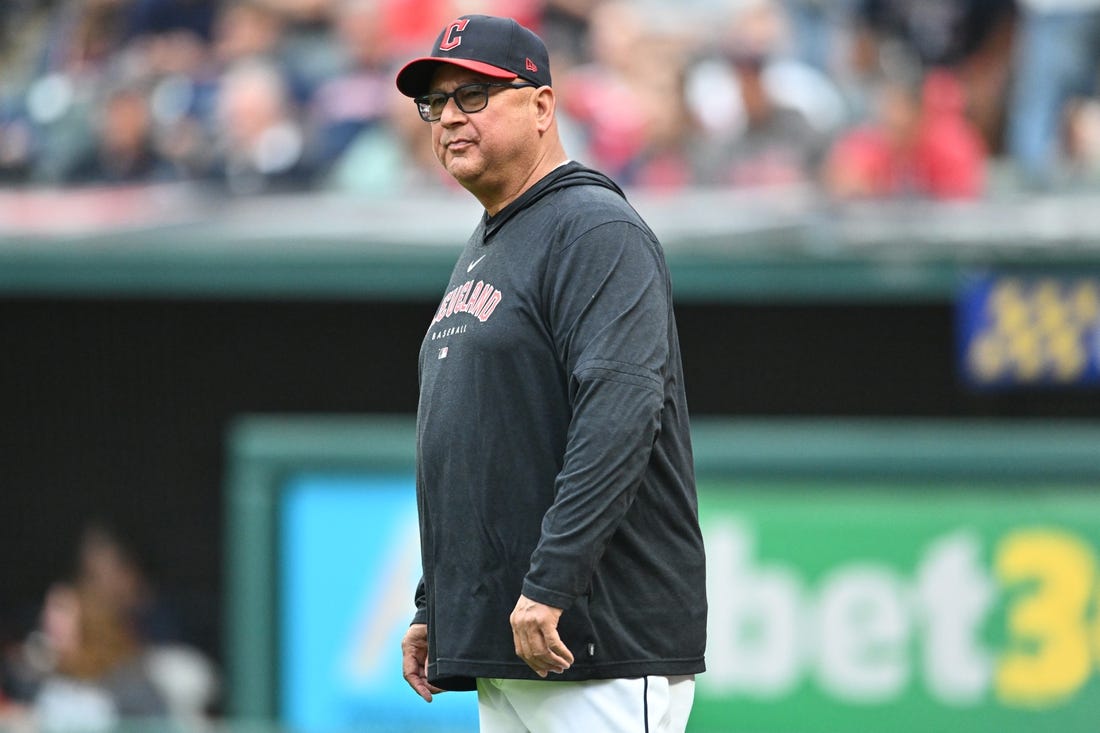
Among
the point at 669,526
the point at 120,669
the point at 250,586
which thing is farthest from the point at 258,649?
the point at 669,526

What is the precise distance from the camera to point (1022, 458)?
5.64 metres

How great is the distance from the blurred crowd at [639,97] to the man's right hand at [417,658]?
162 inches

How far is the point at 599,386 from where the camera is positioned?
2.31m

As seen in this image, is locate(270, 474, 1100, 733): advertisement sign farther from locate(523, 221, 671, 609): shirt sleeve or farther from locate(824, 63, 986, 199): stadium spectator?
locate(523, 221, 671, 609): shirt sleeve

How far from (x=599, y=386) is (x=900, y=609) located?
3548mm

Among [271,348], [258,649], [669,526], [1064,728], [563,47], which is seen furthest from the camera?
[271,348]

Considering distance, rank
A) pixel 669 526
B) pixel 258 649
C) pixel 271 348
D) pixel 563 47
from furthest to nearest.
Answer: pixel 271 348
pixel 563 47
pixel 258 649
pixel 669 526

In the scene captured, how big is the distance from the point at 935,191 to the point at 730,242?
90cm

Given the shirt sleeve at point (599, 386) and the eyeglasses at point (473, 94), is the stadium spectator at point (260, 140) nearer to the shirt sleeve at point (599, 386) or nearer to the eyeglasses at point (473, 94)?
the eyeglasses at point (473, 94)

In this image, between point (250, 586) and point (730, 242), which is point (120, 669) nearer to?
point (250, 586)

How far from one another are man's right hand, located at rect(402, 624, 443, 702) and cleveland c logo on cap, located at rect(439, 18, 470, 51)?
0.91 m

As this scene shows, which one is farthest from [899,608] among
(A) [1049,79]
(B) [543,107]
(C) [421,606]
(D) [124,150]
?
(D) [124,150]

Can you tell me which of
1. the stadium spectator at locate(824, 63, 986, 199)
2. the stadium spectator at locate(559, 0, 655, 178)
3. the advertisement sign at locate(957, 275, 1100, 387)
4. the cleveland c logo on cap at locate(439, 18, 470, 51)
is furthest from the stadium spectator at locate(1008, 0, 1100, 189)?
the cleveland c logo on cap at locate(439, 18, 470, 51)

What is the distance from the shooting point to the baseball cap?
2.47m
